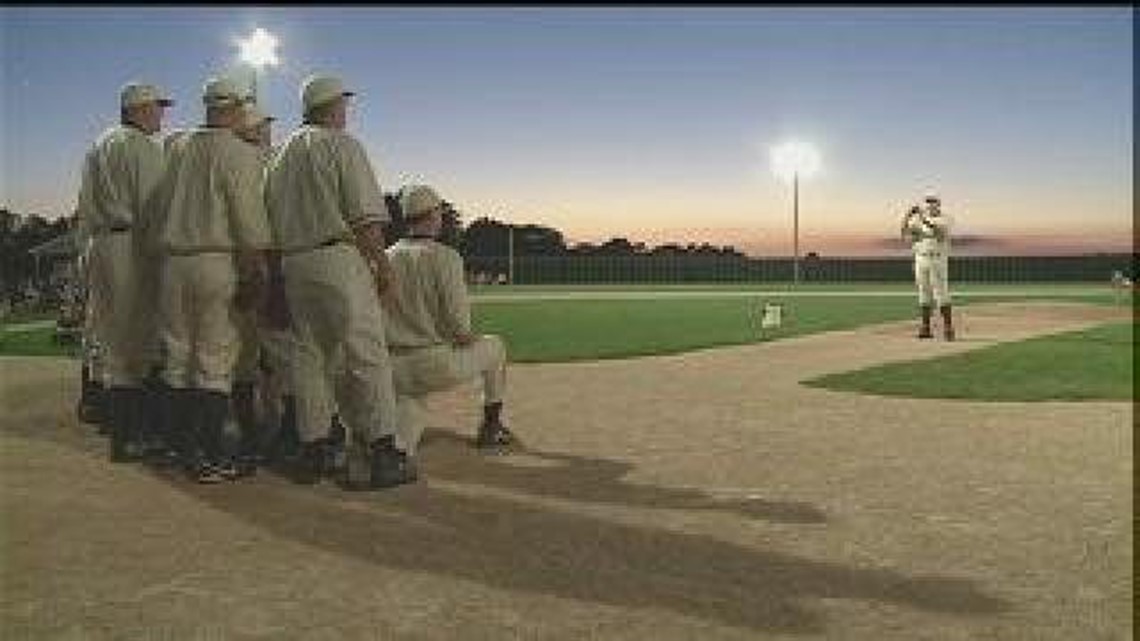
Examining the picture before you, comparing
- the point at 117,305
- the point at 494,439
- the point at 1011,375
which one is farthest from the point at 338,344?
the point at 1011,375

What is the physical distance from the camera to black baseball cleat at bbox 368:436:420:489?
761 centimetres

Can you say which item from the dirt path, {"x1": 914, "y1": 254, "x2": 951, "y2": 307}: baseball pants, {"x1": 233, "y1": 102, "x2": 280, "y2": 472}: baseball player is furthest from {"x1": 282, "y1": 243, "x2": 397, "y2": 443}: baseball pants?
{"x1": 914, "y1": 254, "x2": 951, "y2": 307}: baseball pants

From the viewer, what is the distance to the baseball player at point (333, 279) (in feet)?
25.1

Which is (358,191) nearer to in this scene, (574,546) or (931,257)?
(574,546)

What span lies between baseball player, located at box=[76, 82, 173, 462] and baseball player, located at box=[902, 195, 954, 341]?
1262 centimetres

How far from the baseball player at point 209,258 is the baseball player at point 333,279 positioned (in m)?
0.20

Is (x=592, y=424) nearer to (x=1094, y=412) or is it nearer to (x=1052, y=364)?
(x=1094, y=412)

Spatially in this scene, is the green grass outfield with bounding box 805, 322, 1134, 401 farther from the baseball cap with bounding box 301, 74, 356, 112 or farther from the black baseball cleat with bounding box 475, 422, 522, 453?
the baseball cap with bounding box 301, 74, 356, 112

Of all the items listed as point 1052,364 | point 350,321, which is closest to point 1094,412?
point 1052,364

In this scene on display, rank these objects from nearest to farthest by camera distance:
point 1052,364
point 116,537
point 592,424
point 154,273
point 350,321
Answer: point 116,537
point 350,321
point 154,273
point 592,424
point 1052,364

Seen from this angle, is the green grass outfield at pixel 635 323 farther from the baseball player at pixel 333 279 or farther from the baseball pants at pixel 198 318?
the baseball player at pixel 333 279

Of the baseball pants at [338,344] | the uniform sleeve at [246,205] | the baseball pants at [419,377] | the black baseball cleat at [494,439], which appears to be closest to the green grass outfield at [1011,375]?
the black baseball cleat at [494,439]

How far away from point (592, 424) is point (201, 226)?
364 centimetres

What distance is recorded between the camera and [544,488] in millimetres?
7691
